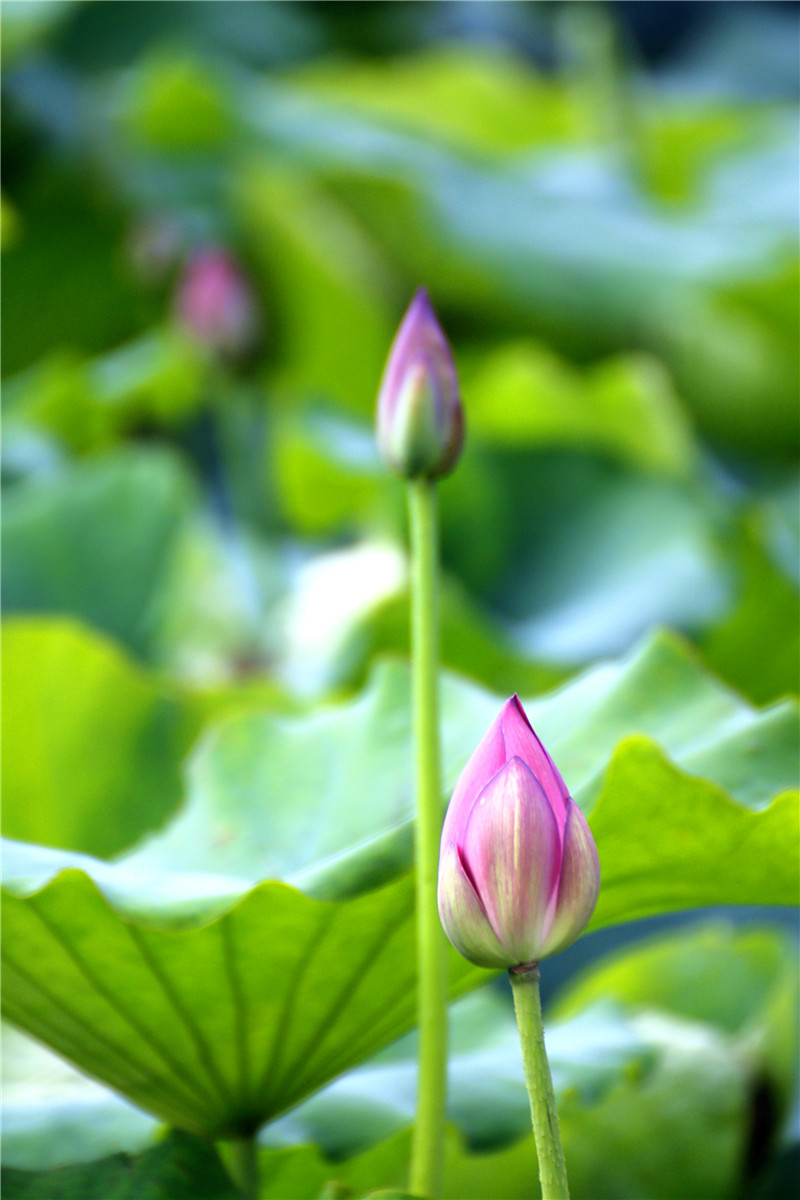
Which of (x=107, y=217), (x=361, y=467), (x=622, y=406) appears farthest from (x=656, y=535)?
(x=107, y=217)

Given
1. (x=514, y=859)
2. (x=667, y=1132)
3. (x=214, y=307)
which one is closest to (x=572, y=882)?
(x=514, y=859)

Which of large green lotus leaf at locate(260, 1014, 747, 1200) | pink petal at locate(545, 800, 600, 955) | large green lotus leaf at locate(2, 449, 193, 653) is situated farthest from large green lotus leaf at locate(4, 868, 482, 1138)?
large green lotus leaf at locate(2, 449, 193, 653)

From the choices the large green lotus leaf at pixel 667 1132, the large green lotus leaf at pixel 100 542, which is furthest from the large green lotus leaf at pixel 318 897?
the large green lotus leaf at pixel 100 542

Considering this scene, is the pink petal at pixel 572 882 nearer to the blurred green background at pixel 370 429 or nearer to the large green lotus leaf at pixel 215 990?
the large green lotus leaf at pixel 215 990

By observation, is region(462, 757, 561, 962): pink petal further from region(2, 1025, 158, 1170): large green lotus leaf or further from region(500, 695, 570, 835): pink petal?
region(2, 1025, 158, 1170): large green lotus leaf

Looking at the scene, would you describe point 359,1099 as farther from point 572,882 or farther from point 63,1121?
point 572,882

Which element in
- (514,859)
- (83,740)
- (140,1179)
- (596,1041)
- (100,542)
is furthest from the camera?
(100,542)
